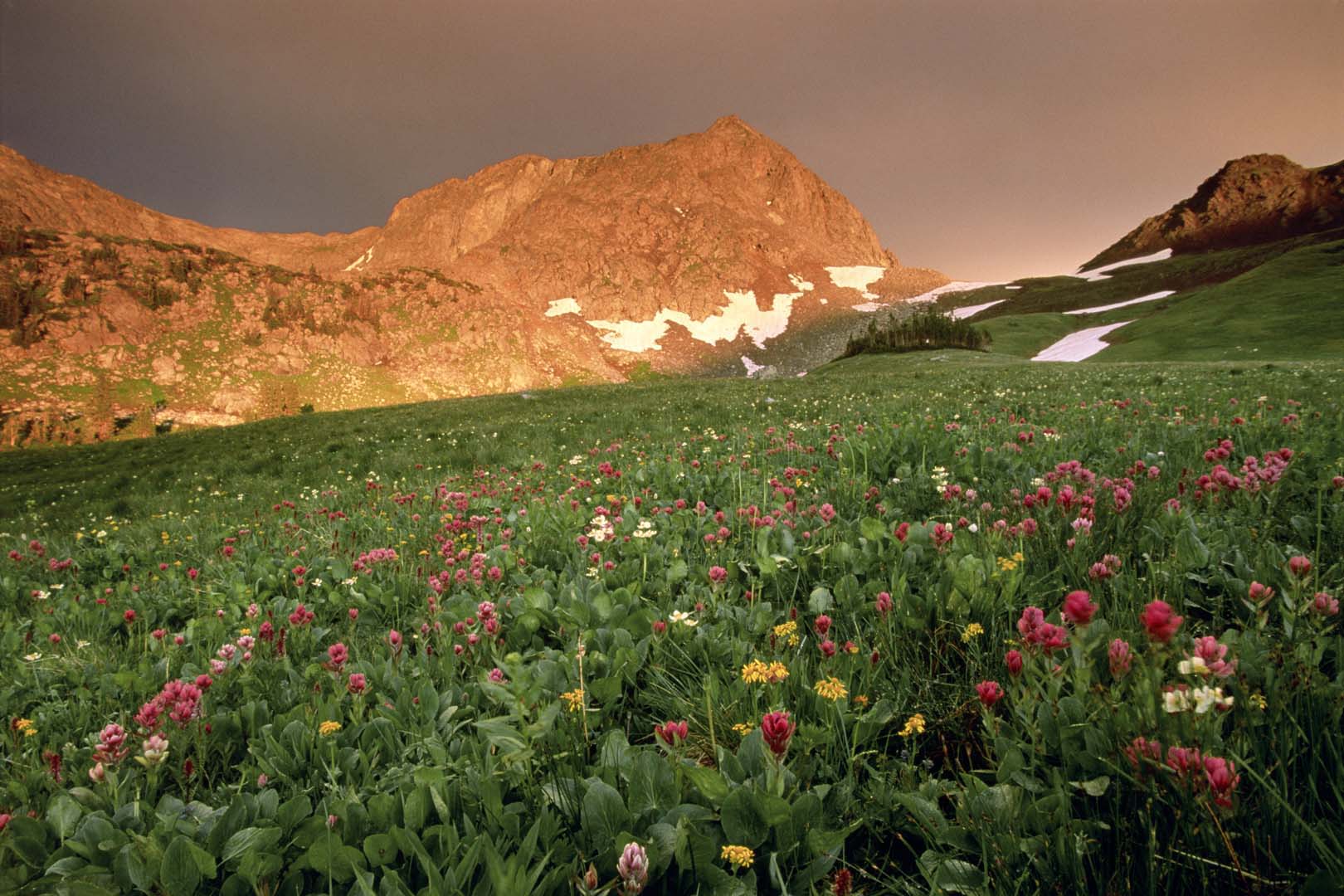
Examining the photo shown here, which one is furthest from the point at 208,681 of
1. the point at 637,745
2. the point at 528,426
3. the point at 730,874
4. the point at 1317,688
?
the point at 528,426

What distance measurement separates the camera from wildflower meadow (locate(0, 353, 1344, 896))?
55.2 inches

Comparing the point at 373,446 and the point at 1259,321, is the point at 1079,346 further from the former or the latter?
the point at 373,446

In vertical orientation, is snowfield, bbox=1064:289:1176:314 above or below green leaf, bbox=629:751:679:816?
below

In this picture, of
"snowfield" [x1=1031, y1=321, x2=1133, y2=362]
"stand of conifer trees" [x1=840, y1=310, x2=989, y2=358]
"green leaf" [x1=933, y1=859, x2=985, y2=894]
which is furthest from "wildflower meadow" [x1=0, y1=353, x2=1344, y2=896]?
"stand of conifer trees" [x1=840, y1=310, x2=989, y2=358]

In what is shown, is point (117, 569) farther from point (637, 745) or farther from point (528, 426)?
point (528, 426)

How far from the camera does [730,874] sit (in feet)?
4.82

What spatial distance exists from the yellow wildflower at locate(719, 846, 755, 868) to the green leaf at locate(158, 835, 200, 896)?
1408mm

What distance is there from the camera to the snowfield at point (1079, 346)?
2793 inches

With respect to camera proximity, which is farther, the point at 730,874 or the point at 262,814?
the point at 262,814

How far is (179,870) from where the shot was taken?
4.83ft

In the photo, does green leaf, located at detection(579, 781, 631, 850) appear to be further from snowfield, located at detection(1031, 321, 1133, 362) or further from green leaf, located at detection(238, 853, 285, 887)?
snowfield, located at detection(1031, 321, 1133, 362)

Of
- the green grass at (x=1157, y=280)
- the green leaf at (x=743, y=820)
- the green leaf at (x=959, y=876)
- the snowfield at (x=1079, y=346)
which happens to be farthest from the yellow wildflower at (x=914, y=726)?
the green grass at (x=1157, y=280)

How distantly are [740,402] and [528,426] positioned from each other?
721cm

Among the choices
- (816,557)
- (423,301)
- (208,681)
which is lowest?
(816,557)
